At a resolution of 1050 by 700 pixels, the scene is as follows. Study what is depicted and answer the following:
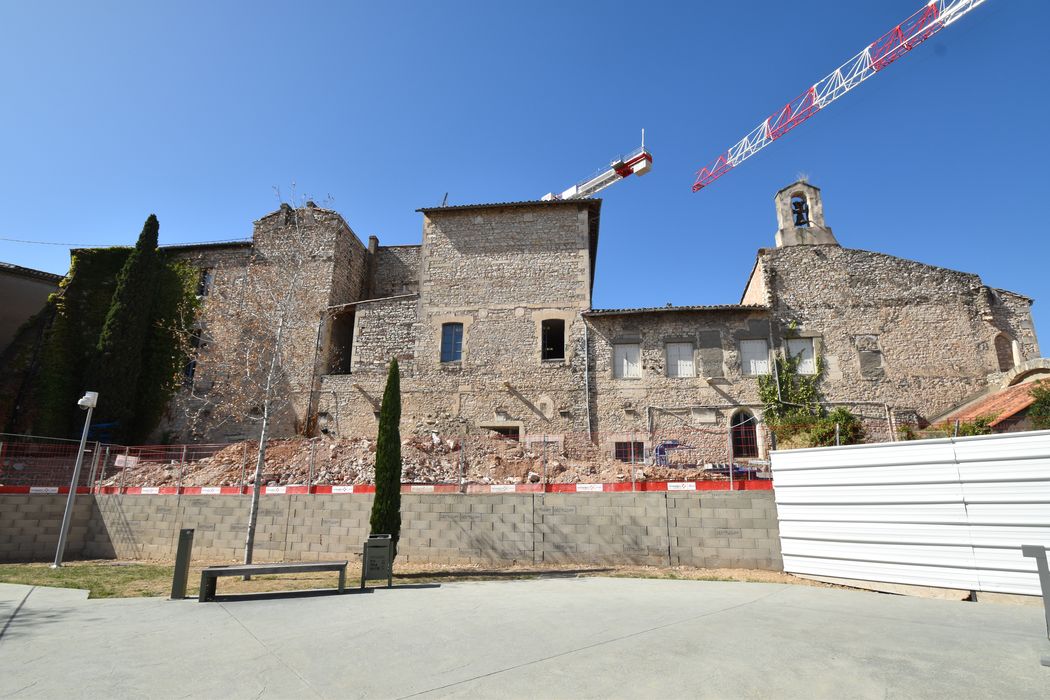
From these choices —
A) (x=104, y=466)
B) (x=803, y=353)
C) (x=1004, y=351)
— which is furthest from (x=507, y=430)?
(x=1004, y=351)

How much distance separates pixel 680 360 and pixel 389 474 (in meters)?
10.7

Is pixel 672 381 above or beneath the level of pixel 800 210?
beneath

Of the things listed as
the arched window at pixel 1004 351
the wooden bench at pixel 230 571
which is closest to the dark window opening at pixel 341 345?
the wooden bench at pixel 230 571

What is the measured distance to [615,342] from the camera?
18094 millimetres

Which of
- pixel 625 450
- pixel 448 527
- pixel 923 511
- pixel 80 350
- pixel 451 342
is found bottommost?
pixel 448 527

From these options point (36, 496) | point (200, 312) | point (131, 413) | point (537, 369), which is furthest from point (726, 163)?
point (36, 496)

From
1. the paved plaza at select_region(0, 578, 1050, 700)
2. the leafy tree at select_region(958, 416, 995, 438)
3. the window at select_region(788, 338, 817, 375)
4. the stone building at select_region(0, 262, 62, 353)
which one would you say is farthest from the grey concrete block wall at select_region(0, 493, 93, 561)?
the leafy tree at select_region(958, 416, 995, 438)

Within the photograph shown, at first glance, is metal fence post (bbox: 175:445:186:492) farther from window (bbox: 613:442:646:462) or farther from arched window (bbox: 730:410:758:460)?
arched window (bbox: 730:410:758:460)

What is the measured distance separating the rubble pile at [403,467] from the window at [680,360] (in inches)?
150

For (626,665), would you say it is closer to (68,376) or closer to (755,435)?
(755,435)

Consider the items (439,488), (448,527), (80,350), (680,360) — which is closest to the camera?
(448,527)

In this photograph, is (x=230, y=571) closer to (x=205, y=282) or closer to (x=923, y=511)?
(x=923, y=511)

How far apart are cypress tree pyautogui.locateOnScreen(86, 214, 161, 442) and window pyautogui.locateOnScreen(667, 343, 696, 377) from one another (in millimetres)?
18833

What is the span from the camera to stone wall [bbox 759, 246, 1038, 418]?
16953 mm
